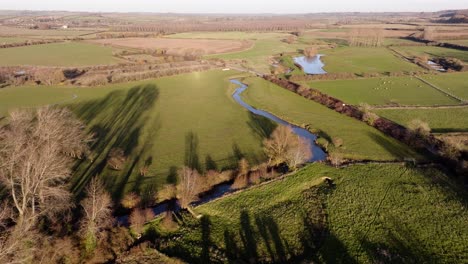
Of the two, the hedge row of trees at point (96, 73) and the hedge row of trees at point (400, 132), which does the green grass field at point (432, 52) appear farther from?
the hedge row of trees at point (96, 73)

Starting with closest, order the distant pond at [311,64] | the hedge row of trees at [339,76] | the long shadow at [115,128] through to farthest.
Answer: the long shadow at [115,128] → the hedge row of trees at [339,76] → the distant pond at [311,64]

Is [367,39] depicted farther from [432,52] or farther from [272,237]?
[272,237]

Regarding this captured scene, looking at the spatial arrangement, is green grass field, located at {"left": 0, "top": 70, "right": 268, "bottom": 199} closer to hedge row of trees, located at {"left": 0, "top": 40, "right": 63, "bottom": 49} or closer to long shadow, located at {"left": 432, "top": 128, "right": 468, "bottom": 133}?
long shadow, located at {"left": 432, "top": 128, "right": 468, "bottom": 133}

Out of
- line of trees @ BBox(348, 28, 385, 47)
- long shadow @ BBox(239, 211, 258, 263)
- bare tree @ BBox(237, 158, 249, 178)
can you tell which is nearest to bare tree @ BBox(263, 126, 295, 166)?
bare tree @ BBox(237, 158, 249, 178)

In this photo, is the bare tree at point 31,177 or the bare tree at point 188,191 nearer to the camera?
the bare tree at point 31,177

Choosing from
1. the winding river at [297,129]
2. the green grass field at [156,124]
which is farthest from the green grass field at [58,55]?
the winding river at [297,129]

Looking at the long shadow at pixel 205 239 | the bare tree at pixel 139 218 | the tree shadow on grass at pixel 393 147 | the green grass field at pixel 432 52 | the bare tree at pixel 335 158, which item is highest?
the green grass field at pixel 432 52

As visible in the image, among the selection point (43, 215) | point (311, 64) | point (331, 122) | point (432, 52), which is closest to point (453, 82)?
point (311, 64)
